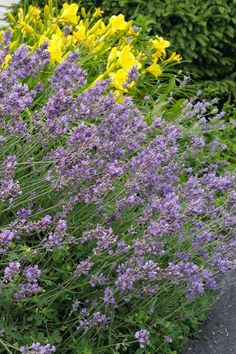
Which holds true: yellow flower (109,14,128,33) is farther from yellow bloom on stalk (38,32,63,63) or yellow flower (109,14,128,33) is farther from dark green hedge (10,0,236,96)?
dark green hedge (10,0,236,96)

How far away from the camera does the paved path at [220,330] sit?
117 inches

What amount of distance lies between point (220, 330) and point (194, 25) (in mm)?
3303

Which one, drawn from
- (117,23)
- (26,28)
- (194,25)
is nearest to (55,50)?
(26,28)

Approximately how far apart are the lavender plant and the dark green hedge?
9.89 ft

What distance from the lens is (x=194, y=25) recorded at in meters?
5.75

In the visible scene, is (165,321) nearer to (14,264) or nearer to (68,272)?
(68,272)

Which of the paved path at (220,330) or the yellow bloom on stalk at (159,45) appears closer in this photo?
the paved path at (220,330)

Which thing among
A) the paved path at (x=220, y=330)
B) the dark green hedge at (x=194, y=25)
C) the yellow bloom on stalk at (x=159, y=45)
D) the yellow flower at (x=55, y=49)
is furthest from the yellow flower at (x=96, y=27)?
the paved path at (x=220, y=330)

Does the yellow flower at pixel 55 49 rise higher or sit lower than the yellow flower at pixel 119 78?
higher

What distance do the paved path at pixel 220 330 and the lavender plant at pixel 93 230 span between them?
14cm

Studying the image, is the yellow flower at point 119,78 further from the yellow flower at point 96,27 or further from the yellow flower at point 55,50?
the yellow flower at point 96,27

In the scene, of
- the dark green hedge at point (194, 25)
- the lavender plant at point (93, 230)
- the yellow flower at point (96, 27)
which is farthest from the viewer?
the dark green hedge at point (194, 25)

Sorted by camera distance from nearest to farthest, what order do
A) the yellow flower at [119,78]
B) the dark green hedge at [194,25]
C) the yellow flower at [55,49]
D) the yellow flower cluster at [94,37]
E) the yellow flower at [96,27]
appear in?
1. the yellow flower at [119,78]
2. the yellow flower at [55,49]
3. the yellow flower cluster at [94,37]
4. the yellow flower at [96,27]
5. the dark green hedge at [194,25]

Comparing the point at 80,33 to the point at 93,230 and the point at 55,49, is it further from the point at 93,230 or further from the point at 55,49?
the point at 93,230
